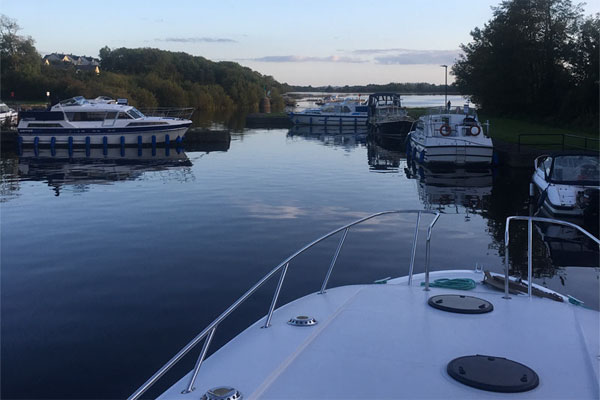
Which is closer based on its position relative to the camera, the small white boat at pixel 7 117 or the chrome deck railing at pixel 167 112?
the chrome deck railing at pixel 167 112

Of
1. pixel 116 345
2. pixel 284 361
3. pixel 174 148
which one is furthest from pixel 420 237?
pixel 174 148

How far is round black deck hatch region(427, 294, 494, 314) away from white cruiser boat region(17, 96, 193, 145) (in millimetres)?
32778

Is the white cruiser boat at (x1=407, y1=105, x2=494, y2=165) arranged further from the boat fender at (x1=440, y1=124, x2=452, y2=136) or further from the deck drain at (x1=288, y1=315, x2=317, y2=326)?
the deck drain at (x1=288, y1=315, x2=317, y2=326)

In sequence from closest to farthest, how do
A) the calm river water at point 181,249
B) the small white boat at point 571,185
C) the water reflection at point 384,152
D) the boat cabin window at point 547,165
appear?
1. the calm river water at point 181,249
2. the small white boat at point 571,185
3. the boat cabin window at point 547,165
4. the water reflection at point 384,152

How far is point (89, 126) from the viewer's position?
35.8 meters

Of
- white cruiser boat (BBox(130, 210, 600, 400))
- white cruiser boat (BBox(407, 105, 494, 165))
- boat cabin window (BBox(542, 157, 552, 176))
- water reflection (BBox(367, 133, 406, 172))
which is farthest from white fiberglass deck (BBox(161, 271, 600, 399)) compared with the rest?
water reflection (BBox(367, 133, 406, 172))

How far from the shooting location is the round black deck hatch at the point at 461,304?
499cm


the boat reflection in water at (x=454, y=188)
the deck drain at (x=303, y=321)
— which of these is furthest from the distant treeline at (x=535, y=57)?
the deck drain at (x=303, y=321)

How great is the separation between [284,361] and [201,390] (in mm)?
623

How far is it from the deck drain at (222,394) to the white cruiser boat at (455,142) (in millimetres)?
24292

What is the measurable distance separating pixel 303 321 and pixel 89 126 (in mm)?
33762

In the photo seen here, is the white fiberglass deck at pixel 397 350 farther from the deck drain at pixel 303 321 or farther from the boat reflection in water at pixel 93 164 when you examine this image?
the boat reflection in water at pixel 93 164

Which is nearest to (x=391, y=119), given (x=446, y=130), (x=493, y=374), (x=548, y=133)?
(x=548, y=133)

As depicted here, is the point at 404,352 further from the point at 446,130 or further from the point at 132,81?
the point at 132,81
